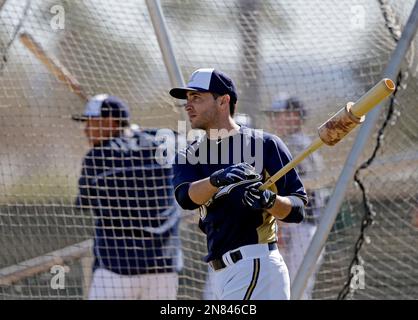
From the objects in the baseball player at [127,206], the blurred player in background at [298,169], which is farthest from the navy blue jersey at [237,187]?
the blurred player in background at [298,169]

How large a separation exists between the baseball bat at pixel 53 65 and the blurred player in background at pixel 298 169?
1.29m

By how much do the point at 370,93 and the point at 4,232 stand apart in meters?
3.53

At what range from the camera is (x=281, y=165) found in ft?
16.7

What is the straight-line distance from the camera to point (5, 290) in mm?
7379

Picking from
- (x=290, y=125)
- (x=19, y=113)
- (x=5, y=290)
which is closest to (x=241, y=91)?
(x=290, y=125)

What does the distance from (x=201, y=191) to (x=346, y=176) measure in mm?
1896

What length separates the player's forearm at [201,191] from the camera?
4922 mm

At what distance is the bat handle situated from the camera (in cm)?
493

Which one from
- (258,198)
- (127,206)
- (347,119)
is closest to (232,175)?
(258,198)

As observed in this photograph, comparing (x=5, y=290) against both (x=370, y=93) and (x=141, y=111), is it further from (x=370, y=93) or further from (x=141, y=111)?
(x=370, y=93)

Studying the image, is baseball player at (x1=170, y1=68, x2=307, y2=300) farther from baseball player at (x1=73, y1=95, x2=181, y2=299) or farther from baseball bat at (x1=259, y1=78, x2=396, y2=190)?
baseball player at (x1=73, y1=95, x2=181, y2=299)

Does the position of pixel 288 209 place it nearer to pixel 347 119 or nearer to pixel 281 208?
pixel 281 208

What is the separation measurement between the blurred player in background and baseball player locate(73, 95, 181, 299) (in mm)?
881

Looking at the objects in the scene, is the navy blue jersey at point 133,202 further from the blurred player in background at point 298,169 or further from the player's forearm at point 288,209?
the player's forearm at point 288,209
